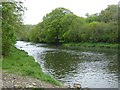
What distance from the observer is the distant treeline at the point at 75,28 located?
301 feet

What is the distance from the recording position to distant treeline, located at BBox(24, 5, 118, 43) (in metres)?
91.9

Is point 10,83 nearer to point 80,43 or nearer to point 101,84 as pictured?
point 101,84

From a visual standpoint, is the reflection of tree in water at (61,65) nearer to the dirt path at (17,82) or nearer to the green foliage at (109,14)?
the dirt path at (17,82)

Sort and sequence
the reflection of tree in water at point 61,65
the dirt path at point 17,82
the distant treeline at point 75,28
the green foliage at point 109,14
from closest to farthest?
the dirt path at point 17,82
the reflection of tree in water at point 61,65
the distant treeline at point 75,28
the green foliage at point 109,14

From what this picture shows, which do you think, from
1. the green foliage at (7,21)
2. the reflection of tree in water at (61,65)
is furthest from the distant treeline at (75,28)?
the green foliage at (7,21)

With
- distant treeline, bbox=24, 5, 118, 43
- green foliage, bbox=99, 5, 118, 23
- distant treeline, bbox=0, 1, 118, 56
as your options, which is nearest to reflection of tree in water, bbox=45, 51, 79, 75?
distant treeline, bbox=0, 1, 118, 56

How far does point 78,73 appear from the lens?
3122 cm

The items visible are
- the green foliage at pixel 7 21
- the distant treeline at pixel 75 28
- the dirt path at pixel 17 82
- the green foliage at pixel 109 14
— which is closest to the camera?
the dirt path at pixel 17 82

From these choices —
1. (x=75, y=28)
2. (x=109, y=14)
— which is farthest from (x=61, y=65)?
(x=75, y=28)

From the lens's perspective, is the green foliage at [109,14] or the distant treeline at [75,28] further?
the green foliage at [109,14]

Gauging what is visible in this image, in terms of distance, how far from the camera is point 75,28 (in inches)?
4183

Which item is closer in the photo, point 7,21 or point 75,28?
point 7,21

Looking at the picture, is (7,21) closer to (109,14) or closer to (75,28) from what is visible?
(109,14)

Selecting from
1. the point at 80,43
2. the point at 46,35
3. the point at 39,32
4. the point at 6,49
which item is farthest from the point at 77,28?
the point at 6,49
